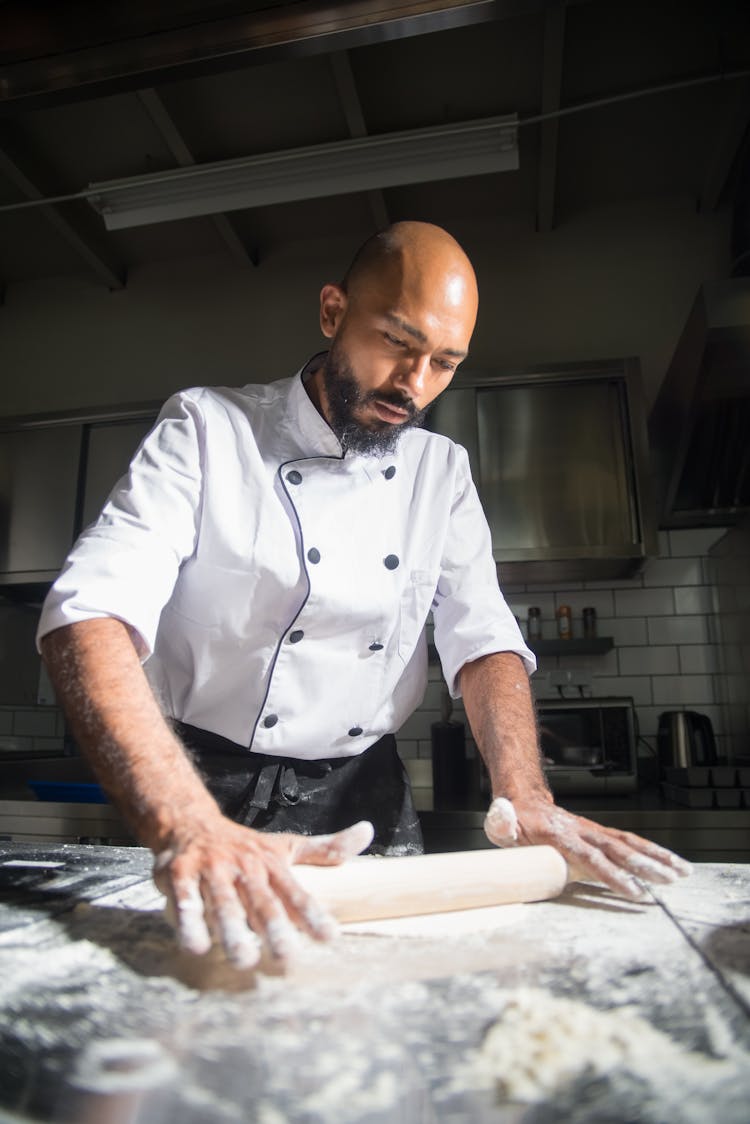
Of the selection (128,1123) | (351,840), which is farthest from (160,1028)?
(351,840)

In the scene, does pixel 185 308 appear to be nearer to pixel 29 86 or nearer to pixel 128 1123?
pixel 29 86

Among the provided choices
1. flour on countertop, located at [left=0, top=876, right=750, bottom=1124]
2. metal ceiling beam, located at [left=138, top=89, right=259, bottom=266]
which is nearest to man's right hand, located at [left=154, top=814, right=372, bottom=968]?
flour on countertop, located at [left=0, top=876, right=750, bottom=1124]

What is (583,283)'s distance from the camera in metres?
3.14

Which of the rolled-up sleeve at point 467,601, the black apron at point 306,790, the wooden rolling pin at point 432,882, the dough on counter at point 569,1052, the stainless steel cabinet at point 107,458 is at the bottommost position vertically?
the dough on counter at point 569,1052

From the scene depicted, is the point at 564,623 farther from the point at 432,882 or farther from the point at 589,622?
the point at 432,882

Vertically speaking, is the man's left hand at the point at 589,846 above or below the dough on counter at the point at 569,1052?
above

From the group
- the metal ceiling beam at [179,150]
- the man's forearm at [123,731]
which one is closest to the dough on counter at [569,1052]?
the man's forearm at [123,731]

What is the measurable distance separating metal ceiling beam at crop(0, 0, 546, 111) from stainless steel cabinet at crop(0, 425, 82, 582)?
2182 millimetres

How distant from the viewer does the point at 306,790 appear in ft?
4.02

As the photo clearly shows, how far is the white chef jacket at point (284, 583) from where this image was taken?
1.19 m

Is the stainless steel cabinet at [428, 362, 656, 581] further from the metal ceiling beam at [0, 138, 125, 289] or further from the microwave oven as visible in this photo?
the metal ceiling beam at [0, 138, 125, 289]

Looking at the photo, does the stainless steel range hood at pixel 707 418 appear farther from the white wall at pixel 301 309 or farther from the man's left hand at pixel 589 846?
the man's left hand at pixel 589 846

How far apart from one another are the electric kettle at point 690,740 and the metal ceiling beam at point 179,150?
7.70 ft

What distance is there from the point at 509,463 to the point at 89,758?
212 cm
